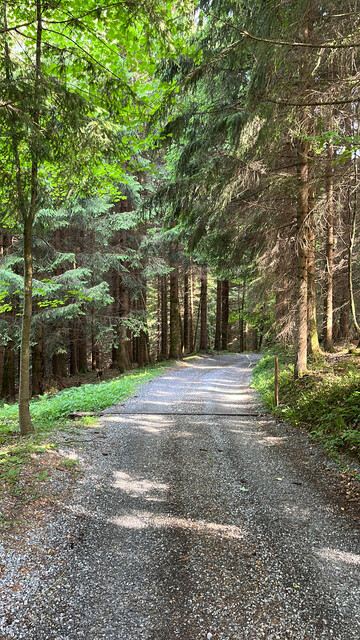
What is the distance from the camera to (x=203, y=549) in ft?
10.3

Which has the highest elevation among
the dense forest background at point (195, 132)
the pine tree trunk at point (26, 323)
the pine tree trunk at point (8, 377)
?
the dense forest background at point (195, 132)

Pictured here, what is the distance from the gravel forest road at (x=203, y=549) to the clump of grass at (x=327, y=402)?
1.32 feet

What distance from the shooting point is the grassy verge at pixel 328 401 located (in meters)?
5.11

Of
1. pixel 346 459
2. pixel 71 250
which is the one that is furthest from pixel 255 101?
pixel 71 250

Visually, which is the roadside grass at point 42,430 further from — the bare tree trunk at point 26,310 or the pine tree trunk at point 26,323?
the pine tree trunk at point 26,323

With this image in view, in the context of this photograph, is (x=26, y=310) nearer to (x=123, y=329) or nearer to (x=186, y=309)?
(x=123, y=329)

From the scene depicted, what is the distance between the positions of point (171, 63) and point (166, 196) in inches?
112

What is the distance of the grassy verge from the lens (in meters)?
5.11

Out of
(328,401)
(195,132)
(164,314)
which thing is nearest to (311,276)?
(328,401)

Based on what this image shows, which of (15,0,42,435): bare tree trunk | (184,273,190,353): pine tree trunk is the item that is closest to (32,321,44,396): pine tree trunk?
(15,0,42,435): bare tree trunk

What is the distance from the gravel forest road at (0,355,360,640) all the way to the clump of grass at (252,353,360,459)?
40 centimetres

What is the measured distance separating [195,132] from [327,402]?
6836 millimetres

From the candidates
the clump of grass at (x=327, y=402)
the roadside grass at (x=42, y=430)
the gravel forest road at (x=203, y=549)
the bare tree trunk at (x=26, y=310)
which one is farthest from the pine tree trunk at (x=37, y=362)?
the clump of grass at (x=327, y=402)

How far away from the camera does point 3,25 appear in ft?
14.8
